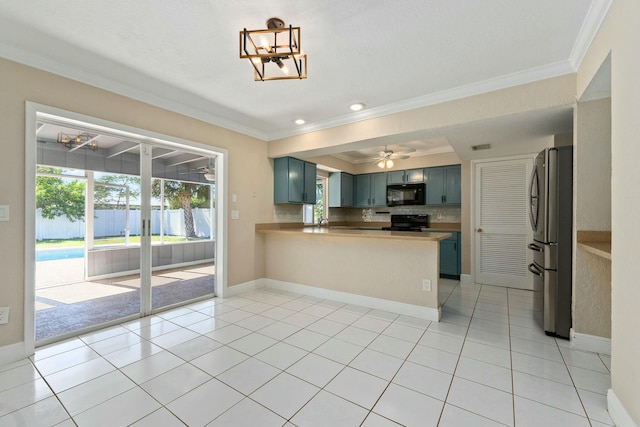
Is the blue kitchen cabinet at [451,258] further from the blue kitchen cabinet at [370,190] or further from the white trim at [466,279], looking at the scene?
the blue kitchen cabinet at [370,190]

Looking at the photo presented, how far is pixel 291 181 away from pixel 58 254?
2.94 meters

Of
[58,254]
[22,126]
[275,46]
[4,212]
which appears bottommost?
[58,254]

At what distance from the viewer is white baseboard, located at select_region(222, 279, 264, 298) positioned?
386 centimetres

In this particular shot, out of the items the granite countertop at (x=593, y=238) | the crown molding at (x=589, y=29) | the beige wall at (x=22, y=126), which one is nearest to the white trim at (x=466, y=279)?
the granite countertop at (x=593, y=238)

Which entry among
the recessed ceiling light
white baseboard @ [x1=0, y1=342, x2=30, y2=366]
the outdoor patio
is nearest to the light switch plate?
the outdoor patio

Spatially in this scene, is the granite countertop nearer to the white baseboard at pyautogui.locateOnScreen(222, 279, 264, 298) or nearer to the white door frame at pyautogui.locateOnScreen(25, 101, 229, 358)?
the white baseboard at pyautogui.locateOnScreen(222, 279, 264, 298)

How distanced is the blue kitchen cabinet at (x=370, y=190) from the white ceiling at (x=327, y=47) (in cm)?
298

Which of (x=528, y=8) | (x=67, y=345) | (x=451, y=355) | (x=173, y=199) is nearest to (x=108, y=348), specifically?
(x=67, y=345)

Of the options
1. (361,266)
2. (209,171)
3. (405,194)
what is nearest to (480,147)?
(405,194)

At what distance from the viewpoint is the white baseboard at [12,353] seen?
213cm

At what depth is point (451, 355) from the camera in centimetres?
227

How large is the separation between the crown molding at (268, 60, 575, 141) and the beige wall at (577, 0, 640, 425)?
0.76 meters

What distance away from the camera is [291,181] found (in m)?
4.50

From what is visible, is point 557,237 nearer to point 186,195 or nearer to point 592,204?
point 592,204
